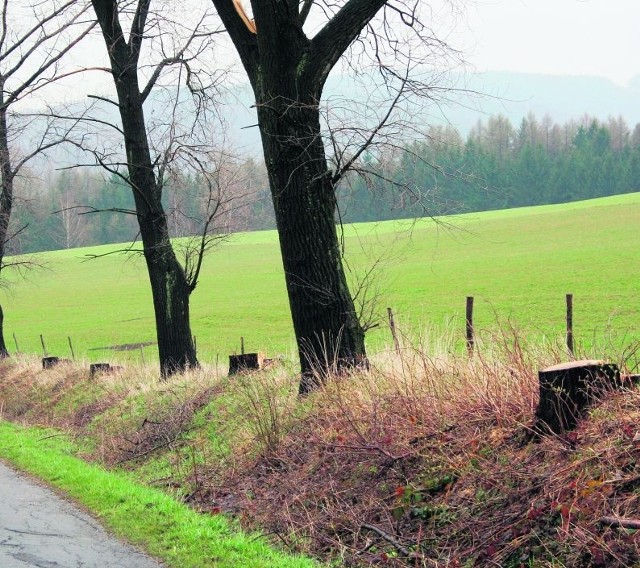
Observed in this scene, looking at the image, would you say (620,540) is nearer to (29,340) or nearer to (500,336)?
(500,336)

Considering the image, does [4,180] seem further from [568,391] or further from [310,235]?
[568,391]

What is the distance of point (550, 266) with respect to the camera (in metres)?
43.7

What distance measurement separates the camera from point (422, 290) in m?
41.4

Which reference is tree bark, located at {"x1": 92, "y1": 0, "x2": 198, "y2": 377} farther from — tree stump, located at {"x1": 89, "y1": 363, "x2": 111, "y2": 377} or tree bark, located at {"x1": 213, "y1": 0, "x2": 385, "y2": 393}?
tree bark, located at {"x1": 213, "y1": 0, "x2": 385, "y2": 393}

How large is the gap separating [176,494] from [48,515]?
131 centimetres

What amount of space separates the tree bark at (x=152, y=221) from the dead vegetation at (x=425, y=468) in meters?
5.46

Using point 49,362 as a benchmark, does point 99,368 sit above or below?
above

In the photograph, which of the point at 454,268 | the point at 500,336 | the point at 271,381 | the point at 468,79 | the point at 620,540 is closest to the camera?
the point at 620,540

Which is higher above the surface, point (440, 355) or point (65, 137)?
point (65, 137)

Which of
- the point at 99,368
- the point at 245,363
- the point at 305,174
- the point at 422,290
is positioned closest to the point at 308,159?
the point at 305,174

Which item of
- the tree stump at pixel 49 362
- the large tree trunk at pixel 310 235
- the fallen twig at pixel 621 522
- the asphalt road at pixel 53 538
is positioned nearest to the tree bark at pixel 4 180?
the tree stump at pixel 49 362

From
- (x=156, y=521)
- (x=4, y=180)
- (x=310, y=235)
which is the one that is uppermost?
(x=4, y=180)

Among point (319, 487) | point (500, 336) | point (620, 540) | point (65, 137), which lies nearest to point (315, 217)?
point (500, 336)

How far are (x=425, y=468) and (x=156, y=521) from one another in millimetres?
2429
